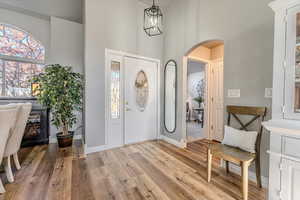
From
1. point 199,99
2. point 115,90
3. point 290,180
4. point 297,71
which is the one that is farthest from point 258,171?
point 199,99

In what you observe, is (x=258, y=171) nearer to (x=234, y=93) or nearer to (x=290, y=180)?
(x=290, y=180)

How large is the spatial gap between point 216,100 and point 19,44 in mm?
5392

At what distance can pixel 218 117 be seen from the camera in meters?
3.62

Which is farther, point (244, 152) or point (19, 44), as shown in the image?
point (19, 44)

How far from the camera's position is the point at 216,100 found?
3699mm

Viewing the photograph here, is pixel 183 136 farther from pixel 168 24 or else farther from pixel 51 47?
pixel 51 47

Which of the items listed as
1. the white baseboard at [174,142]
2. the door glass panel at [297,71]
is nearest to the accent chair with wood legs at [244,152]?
the door glass panel at [297,71]

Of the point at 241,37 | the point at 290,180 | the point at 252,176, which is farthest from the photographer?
the point at 241,37

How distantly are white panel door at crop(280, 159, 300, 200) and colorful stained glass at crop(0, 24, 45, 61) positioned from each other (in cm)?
520

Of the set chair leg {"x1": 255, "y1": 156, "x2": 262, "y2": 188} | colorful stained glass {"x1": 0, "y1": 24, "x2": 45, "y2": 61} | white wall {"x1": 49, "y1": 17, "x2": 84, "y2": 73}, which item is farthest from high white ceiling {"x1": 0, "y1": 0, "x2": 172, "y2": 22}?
chair leg {"x1": 255, "y1": 156, "x2": 262, "y2": 188}

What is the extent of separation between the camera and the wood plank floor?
1618 mm

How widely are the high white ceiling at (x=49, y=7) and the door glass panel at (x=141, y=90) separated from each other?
8.69ft

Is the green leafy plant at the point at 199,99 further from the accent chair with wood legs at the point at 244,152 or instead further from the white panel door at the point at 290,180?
the white panel door at the point at 290,180

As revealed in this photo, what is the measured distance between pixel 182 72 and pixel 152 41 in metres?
1.21
